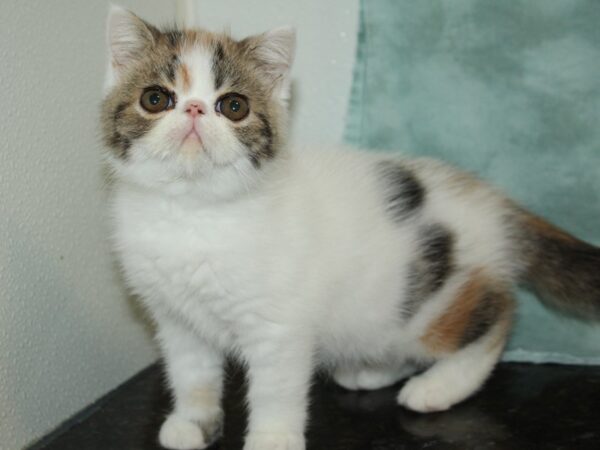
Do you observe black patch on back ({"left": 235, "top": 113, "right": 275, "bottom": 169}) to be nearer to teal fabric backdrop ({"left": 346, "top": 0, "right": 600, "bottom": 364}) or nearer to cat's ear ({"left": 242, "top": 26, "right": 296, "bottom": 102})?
cat's ear ({"left": 242, "top": 26, "right": 296, "bottom": 102})

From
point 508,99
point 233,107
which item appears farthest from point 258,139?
point 508,99

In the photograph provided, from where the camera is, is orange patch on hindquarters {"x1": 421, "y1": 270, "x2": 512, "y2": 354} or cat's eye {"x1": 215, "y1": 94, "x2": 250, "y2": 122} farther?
orange patch on hindquarters {"x1": 421, "y1": 270, "x2": 512, "y2": 354}

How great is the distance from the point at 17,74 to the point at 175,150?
0.44m

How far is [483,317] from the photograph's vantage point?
1.72m

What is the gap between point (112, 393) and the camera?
1.91 metres

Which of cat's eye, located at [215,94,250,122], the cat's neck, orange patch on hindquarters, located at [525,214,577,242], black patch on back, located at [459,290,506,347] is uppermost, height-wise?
cat's eye, located at [215,94,250,122]

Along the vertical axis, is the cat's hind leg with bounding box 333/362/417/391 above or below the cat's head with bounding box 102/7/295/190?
below

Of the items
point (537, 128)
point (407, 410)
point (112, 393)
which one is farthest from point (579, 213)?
point (112, 393)

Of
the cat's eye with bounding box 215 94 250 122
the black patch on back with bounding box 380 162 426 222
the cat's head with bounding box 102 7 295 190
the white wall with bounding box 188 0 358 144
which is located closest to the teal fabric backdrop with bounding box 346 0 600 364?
the white wall with bounding box 188 0 358 144

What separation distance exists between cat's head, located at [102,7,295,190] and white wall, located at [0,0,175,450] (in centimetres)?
20

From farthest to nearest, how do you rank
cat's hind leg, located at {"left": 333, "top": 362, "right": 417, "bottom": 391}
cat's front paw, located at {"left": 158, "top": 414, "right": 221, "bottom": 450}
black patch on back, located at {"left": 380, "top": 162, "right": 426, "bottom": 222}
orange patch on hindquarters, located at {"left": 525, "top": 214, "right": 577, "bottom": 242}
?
cat's hind leg, located at {"left": 333, "top": 362, "right": 417, "bottom": 391} < orange patch on hindquarters, located at {"left": 525, "top": 214, "right": 577, "bottom": 242} < black patch on back, located at {"left": 380, "top": 162, "right": 426, "bottom": 222} < cat's front paw, located at {"left": 158, "top": 414, "right": 221, "bottom": 450}

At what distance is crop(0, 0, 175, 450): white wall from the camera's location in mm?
1538

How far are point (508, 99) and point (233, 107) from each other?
2.80 feet

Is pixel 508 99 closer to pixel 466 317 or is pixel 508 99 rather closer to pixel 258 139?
pixel 466 317
